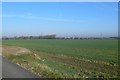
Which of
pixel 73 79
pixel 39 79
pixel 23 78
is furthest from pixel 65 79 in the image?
pixel 23 78

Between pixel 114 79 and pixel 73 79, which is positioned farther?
pixel 114 79

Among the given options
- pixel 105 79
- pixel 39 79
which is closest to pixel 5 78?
pixel 39 79

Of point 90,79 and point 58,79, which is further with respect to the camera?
point 90,79

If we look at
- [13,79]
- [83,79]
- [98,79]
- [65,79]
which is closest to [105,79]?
[98,79]

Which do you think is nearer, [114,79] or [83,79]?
[83,79]

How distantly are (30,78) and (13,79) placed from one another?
0.84m

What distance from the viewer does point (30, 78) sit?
1320 cm

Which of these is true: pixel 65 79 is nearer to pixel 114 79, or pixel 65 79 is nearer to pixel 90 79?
pixel 90 79

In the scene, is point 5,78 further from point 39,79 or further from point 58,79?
point 58,79

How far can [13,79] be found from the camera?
13.3 m

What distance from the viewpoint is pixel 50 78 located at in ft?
43.2

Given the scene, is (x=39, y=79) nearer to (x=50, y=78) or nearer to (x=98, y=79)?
(x=50, y=78)

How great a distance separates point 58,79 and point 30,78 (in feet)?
4.87

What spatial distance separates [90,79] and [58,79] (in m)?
1.89
